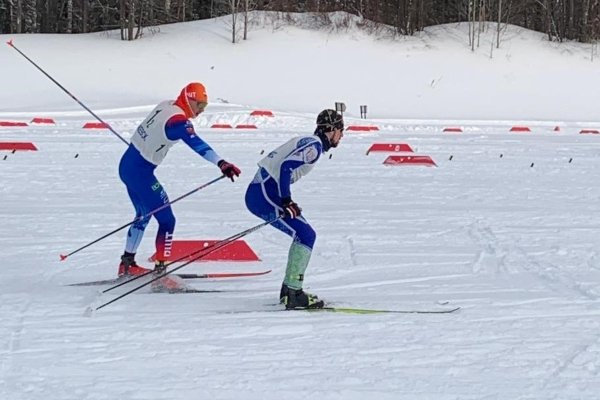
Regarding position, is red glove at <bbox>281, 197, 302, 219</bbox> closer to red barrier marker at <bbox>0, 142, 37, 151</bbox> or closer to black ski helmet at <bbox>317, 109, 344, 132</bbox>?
black ski helmet at <bbox>317, 109, 344, 132</bbox>

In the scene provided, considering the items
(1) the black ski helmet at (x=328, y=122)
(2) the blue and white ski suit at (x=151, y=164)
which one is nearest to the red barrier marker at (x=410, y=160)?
(2) the blue and white ski suit at (x=151, y=164)

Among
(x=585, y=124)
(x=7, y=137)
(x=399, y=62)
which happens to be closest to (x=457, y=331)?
(x=7, y=137)

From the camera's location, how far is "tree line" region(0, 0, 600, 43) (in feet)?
126

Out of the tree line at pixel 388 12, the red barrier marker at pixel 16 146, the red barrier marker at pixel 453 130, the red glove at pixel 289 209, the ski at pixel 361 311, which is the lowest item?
the ski at pixel 361 311

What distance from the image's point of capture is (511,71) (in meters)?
35.7

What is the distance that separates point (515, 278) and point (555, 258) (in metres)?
1.00

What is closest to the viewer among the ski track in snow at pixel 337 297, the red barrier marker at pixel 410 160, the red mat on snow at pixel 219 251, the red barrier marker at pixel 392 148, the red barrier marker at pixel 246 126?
the ski track in snow at pixel 337 297

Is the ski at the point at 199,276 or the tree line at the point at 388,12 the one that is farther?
the tree line at the point at 388,12

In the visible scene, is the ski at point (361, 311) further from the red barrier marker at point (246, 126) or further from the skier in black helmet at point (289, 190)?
the red barrier marker at point (246, 126)

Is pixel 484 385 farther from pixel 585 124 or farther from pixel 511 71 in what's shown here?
pixel 511 71

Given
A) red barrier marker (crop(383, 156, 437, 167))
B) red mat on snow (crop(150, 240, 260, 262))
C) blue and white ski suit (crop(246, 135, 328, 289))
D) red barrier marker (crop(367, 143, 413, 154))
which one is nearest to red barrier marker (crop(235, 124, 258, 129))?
red barrier marker (crop(367, 143, 413, 154))

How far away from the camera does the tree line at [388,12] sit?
38.5 meters

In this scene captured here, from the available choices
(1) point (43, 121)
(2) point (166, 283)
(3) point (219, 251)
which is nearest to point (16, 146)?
(1) point (43, 121)

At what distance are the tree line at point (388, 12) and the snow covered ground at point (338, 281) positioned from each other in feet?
62.2
